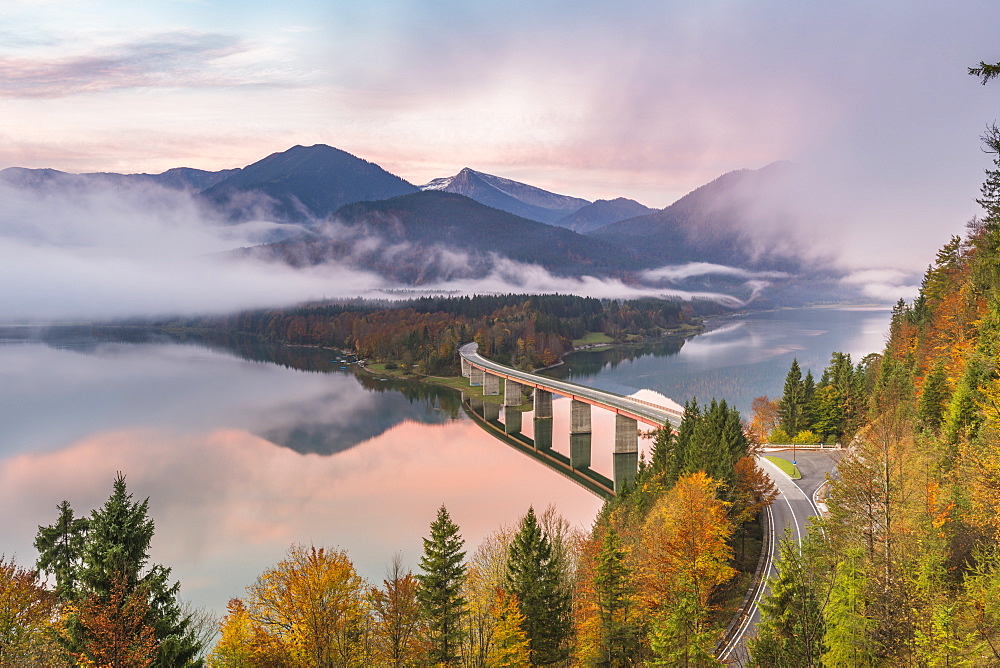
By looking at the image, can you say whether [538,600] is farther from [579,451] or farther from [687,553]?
[579,451]

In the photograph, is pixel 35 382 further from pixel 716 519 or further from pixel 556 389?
pixel 716 519

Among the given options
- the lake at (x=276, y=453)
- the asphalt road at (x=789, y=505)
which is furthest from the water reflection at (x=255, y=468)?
the asphalt road at (x=789, y=505)

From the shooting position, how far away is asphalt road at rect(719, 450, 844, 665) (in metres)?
20.7

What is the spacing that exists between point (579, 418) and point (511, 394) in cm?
1879

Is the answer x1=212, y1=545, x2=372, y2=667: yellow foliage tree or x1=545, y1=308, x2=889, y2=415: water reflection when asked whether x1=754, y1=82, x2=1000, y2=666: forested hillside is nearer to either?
x1=212, y1=545, x2=372, y2=667: yellow foliage tree

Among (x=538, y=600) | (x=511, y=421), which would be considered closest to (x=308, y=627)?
(x=538, y=600)

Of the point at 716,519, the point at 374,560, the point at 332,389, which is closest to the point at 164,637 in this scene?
the point at 716,519

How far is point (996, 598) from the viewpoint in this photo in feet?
39.4

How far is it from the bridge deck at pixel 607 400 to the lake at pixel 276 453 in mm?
4884

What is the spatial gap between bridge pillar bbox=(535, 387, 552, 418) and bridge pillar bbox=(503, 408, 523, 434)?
2746mm

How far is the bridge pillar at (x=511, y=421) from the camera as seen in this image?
7269cm

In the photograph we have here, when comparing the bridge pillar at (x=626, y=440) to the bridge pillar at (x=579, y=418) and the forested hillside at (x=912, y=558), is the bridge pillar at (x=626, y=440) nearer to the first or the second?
the bridge pillar at (x=579, y=418)

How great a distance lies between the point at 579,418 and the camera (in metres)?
67.6

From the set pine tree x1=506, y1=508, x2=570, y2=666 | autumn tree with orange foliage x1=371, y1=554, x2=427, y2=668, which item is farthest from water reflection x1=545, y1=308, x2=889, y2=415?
autumn tree with orange foliage x1=371, y1=554, x2=427, y2=668
